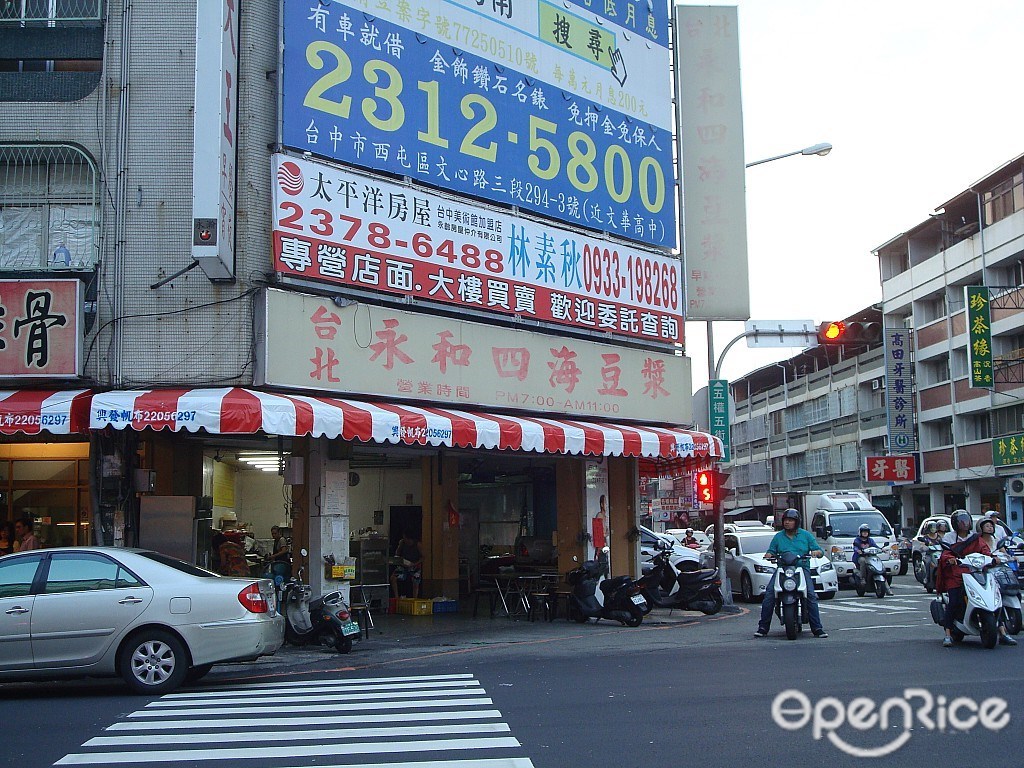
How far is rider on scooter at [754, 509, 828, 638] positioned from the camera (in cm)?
1471

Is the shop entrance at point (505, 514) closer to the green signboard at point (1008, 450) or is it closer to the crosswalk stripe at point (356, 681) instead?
the crosswalk stripe at point (356, 681)

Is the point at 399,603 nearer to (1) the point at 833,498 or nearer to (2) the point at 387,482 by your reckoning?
(2) the point at 387,482

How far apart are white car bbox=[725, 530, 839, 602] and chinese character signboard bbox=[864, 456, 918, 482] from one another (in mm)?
27170

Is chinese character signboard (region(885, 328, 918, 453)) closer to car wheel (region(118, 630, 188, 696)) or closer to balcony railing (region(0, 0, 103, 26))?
balcony railing (region(0, 0, 103, 26))

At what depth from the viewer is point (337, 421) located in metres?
13.7

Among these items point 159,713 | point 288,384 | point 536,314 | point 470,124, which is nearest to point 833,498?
point 536,314

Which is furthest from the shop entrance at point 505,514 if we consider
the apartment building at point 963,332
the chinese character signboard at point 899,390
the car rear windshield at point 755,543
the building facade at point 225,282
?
the chinese character signboard at point 899,390

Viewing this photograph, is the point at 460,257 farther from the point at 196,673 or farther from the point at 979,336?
the point at 979,336

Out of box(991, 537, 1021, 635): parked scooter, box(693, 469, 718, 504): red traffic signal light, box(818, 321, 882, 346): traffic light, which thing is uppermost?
box(818, 321, 882, 346): traffic light

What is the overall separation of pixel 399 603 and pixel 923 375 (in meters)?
38.1

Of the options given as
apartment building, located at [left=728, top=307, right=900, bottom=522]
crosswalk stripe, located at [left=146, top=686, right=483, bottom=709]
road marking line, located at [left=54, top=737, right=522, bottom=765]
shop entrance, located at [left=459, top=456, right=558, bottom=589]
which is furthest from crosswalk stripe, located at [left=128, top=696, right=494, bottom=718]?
apartment building, located at [left=728, top=307, right=900, bottom=522]

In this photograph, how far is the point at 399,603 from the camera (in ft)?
66.8

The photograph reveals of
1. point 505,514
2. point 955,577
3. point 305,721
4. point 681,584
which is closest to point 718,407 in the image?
point 681,584

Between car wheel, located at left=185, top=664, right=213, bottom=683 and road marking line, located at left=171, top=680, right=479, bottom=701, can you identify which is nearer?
road marking line, located at left=171, top=680, right=479, bottom=701
